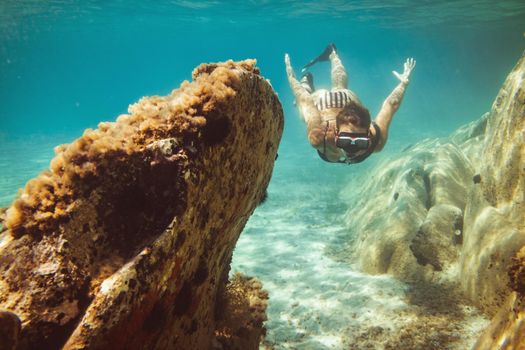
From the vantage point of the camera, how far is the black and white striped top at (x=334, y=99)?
544 cm

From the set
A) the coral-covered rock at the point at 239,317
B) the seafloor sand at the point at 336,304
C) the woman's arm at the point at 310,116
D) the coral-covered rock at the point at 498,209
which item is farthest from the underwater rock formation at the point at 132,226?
the coral-covered rock at the point at 498,209

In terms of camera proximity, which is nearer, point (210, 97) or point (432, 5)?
point (210, 97)

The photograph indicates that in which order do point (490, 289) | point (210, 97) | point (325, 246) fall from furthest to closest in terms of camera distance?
point (325, 246), point (490, 289), point (210, 97)

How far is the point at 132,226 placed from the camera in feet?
6.03

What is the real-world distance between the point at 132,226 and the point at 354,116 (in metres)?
4.09

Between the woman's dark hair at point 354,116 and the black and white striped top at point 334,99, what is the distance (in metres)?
0.26

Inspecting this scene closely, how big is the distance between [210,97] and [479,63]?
6623 inches

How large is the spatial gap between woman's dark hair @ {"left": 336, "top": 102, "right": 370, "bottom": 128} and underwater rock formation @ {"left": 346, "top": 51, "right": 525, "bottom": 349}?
2342mm

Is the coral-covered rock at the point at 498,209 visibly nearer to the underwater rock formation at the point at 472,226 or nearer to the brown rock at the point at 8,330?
the underwater rock formation at the point at 472,226

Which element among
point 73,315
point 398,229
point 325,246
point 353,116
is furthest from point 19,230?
point 325,246

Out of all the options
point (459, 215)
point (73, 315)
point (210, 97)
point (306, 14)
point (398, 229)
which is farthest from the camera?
point (306, 14)

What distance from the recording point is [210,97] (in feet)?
6.63

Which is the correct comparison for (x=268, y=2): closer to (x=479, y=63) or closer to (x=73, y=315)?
(x=73, y=315)

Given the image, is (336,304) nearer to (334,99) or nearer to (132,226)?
(334,99)
